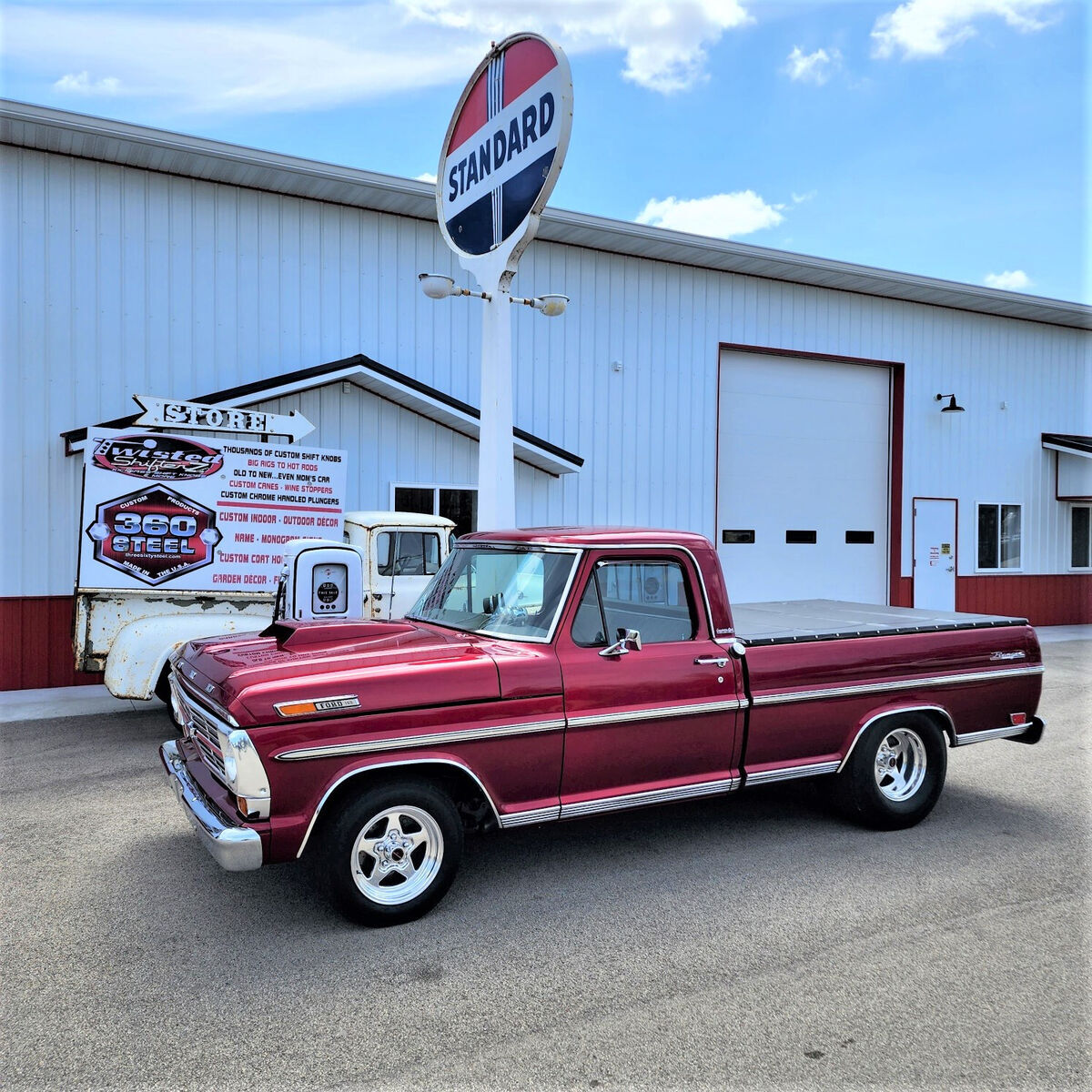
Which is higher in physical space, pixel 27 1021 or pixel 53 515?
pixel 53 515

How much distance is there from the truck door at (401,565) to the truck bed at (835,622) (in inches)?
141

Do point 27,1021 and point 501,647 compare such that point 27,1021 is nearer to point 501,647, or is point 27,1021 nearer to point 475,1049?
point 475,1049

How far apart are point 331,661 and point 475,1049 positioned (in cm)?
175

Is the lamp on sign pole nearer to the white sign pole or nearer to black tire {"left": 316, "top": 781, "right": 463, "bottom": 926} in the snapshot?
the white sign pole

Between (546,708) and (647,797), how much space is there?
78cm

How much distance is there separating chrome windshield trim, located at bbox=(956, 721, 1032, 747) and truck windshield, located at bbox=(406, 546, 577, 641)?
9.55 feet

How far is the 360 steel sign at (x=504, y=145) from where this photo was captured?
7.09 m

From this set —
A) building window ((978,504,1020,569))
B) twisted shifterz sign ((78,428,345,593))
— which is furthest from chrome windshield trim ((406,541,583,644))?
building window ((978,504,1020,569))

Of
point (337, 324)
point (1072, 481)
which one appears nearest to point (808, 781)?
point (337, 324)

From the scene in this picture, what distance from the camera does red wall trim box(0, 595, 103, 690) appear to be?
9844 mm

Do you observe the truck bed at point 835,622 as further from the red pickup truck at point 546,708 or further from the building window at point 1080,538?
the building window at point 1080,538

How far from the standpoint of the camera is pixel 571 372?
43.2ft

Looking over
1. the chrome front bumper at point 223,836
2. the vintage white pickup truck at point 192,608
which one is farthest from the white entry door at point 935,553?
the chrome front bumper at point 223,836

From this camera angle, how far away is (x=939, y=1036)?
10.3ft
